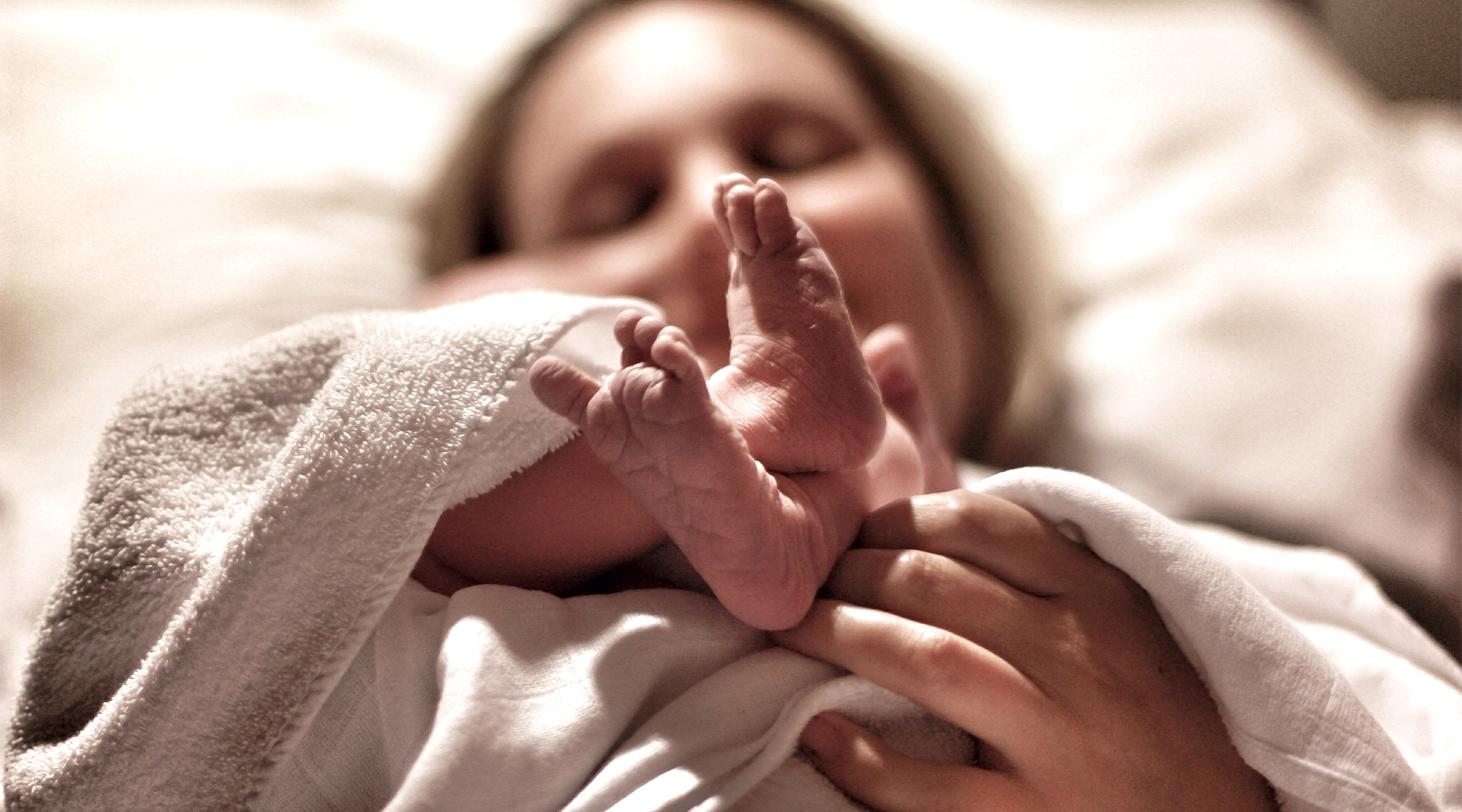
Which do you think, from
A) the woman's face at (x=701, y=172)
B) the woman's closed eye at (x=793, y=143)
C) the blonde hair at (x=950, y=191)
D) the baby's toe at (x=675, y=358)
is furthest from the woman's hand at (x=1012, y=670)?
the blonde hair at (x=950, y=191)

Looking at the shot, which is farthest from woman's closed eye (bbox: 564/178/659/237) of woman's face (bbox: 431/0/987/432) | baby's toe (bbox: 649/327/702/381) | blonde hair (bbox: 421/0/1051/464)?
baby's toe (bbox: 649/327/702/381)

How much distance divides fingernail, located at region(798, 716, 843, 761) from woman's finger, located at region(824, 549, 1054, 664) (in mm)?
55

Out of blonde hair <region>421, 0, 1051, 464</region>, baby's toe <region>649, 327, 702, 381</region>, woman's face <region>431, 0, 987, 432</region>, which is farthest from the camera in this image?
blonde hair <region>421, 0, 1051, 464</region>

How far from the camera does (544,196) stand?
3.24 feet

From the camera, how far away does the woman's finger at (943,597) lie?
43 cm

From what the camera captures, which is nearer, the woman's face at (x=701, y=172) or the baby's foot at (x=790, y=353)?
the baby's foot at (x=790, y=353)

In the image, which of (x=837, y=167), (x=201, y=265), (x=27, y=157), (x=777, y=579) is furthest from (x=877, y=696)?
(x=27, y=157)

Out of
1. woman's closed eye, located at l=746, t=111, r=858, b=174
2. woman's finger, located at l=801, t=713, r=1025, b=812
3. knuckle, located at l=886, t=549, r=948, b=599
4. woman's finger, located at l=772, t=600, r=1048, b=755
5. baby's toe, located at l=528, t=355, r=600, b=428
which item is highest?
baby's toe, located at l=528, t=355, r=600, b=428

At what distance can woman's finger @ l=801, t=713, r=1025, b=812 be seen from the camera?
1.28 feet

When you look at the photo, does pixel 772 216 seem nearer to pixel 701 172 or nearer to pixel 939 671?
pixel 939 671

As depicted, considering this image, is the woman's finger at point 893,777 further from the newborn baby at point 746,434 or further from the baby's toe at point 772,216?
the baby's toe at point 772,216

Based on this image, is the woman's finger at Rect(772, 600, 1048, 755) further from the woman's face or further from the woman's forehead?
the woman's forehead

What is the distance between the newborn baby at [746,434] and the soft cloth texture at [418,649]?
0.03 meters

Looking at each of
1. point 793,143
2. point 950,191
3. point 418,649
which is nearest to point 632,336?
point 418,649
